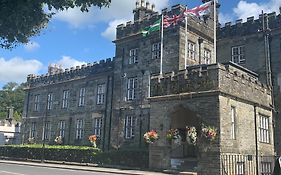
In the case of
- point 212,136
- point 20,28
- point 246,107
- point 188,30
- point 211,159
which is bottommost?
point 211,159

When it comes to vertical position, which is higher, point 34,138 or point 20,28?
point 20,28

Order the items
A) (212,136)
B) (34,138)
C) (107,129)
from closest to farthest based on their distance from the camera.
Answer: (212,136)
(107,129)
(34,138)

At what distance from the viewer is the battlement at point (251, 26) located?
27078mm

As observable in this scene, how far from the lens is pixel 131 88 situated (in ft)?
101

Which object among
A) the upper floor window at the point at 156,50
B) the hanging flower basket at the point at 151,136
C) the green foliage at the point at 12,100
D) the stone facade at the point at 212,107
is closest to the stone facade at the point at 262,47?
the stone facade at the point at 212,107

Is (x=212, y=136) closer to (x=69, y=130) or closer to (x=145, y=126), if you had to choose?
(x=145, y=126)

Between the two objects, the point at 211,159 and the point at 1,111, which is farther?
the point at 1,111

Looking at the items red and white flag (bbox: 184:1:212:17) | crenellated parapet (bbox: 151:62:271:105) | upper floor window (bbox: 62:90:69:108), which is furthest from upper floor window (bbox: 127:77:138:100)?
upper floor window (bbox: 62:90:69:108)

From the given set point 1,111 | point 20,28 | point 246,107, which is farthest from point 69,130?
point 1,111

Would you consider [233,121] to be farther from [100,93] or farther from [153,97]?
[100,93]

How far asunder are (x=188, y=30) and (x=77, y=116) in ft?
52.4

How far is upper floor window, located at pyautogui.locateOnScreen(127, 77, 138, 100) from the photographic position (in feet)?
100

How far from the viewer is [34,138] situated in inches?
1638

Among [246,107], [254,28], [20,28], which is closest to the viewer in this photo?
[20,28]
